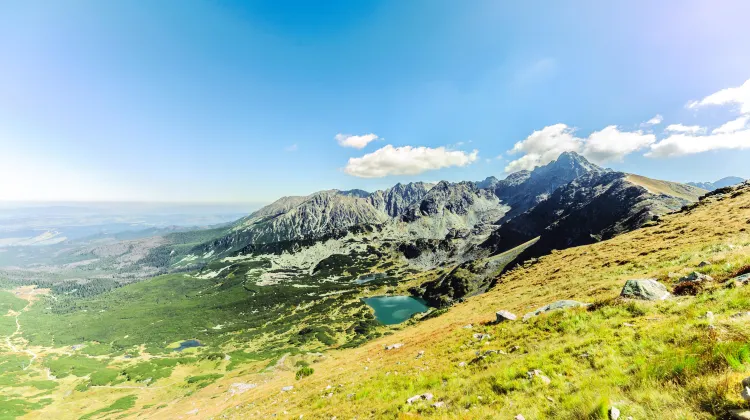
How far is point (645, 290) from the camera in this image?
1695cm

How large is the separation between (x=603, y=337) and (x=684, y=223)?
50017mm

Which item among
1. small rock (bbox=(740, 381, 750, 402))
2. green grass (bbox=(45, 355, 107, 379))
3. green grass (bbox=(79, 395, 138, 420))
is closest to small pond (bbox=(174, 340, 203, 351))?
green grass (bbox=(45, 355, 107, 379))

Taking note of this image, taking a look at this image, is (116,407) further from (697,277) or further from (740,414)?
(697,277)

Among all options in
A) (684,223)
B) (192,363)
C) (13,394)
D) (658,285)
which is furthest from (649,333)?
(13,394)

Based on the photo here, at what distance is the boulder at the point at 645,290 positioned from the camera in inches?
646

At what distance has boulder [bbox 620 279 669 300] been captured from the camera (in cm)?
1641

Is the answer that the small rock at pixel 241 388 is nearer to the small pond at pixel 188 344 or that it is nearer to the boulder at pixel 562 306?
the boulder at pixel 562 306

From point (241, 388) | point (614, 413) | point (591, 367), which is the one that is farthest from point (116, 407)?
point (614, 413)

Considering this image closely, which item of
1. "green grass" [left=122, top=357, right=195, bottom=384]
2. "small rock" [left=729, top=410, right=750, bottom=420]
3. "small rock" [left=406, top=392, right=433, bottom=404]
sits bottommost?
"green grass" [left=122, top=357, right=195, bottom=384]

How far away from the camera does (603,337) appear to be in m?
13.2

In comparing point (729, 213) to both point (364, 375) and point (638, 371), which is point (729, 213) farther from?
point (364, 375)

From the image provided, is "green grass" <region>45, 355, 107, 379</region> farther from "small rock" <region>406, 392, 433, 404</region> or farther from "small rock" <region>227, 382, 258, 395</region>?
"small rock" <region>406, 392, 433, 404</region>

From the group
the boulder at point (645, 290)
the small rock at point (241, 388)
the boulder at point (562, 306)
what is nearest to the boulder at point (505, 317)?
the boulder at point (562, 306)

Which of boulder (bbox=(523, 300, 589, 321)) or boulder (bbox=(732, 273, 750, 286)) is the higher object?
boulder (bbox=(732, 273, 750, 286))
